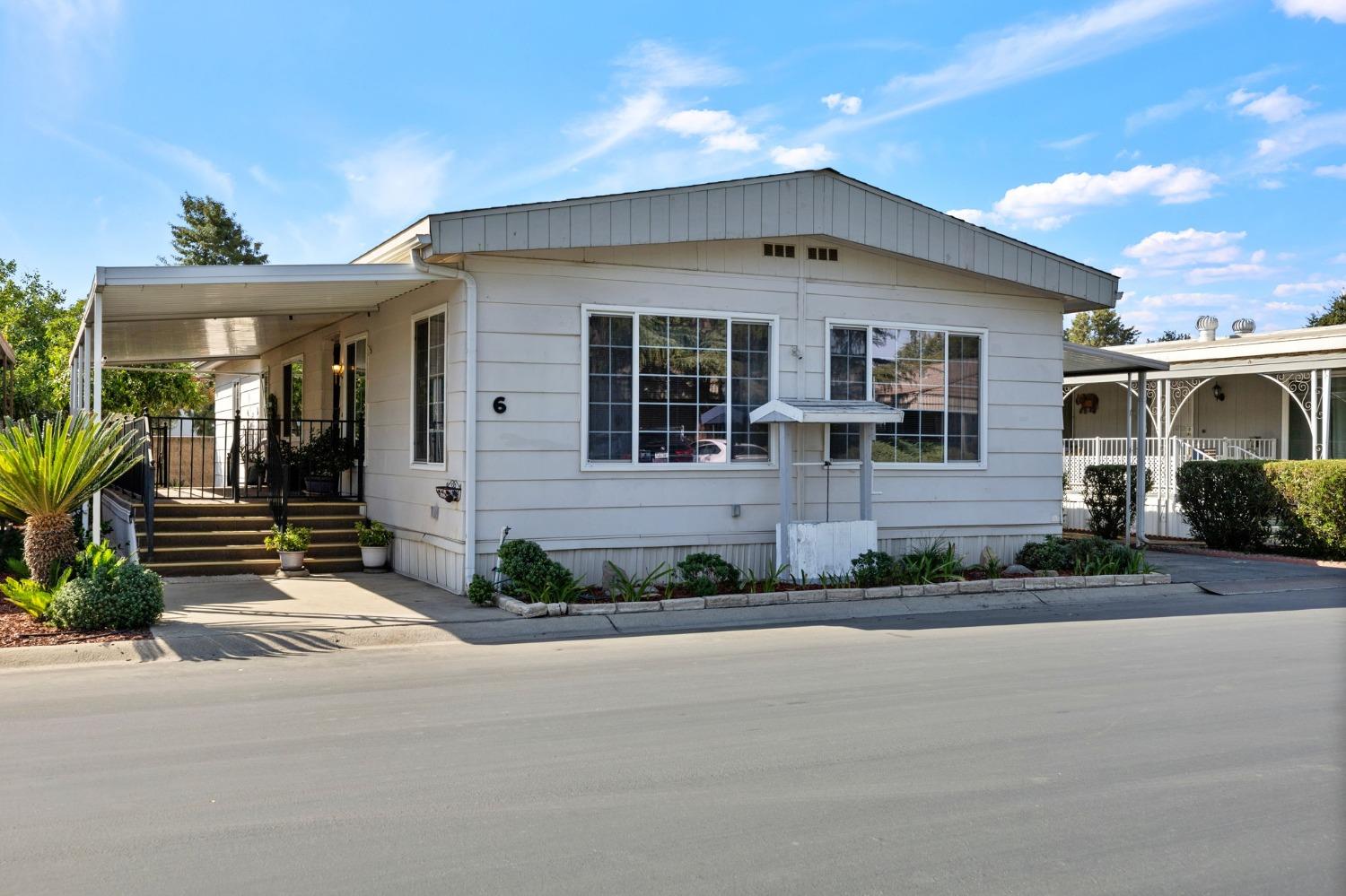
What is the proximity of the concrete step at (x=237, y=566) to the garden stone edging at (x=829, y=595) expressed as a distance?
3292mm

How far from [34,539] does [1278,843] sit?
28.9 ft

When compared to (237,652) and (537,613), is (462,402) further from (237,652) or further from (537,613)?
(237,652)

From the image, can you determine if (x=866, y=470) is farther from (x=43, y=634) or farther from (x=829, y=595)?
(x=43, y=634)

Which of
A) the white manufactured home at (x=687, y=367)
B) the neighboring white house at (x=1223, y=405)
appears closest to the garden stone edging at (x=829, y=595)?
the white manufactured home at (x=687, y=367)

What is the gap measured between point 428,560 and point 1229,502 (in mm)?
11586

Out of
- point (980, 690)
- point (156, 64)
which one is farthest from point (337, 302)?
point (156, 64)

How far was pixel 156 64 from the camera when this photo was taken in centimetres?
2508

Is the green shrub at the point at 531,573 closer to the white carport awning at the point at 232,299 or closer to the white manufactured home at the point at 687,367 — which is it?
the white manufactured home at the point at 687,367

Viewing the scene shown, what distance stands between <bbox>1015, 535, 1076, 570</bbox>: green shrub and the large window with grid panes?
3638 millimetres

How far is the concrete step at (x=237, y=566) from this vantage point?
11.5m

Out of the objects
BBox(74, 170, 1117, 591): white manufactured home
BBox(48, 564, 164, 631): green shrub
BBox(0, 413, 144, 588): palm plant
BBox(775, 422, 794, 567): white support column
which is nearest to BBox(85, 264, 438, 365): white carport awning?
BBox(74, 170, 1117, 591): white manufactured home

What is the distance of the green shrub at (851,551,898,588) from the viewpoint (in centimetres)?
1112

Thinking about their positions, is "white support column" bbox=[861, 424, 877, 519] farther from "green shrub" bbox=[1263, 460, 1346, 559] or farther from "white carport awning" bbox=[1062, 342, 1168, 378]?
"green shrub" bbox=[1263, 460, 1346, 559]

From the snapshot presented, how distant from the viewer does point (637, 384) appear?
1105cm
